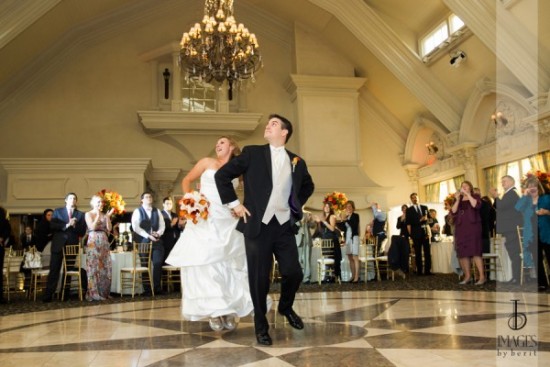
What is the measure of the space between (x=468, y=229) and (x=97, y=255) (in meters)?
5.36

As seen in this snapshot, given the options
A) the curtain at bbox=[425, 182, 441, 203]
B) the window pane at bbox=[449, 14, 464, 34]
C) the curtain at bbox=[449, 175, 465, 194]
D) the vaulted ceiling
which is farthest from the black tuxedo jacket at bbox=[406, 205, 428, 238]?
the window pane at bbox=[449, 14, 464, 34]

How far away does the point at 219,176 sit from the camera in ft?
10.9

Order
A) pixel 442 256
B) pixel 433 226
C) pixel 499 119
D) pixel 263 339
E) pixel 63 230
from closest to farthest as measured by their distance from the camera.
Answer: pixel 263 339, pixel 63 230, pixel 442 256, pixel 499 119, pixel 433 226

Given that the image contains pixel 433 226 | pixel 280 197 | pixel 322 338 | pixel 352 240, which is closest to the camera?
pixel 322 338

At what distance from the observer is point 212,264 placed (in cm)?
399

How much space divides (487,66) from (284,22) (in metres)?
6.14

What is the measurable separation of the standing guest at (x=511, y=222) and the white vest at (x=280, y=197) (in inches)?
195

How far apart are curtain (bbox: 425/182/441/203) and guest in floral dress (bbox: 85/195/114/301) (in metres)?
9.44

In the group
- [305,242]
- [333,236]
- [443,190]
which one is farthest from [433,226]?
[305,242]

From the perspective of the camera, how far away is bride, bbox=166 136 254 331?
386cm

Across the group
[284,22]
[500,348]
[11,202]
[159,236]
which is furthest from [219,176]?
[284,22]

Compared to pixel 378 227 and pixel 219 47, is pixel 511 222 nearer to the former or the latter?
pixel 378 227

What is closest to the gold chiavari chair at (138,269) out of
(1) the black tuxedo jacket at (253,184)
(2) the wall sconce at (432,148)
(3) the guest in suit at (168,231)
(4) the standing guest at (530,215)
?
(3) the guest in suit at (168,231)

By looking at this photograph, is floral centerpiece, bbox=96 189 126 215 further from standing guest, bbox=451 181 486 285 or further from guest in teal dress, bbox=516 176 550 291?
guest in teal dress, bbox=516 176 550 291
